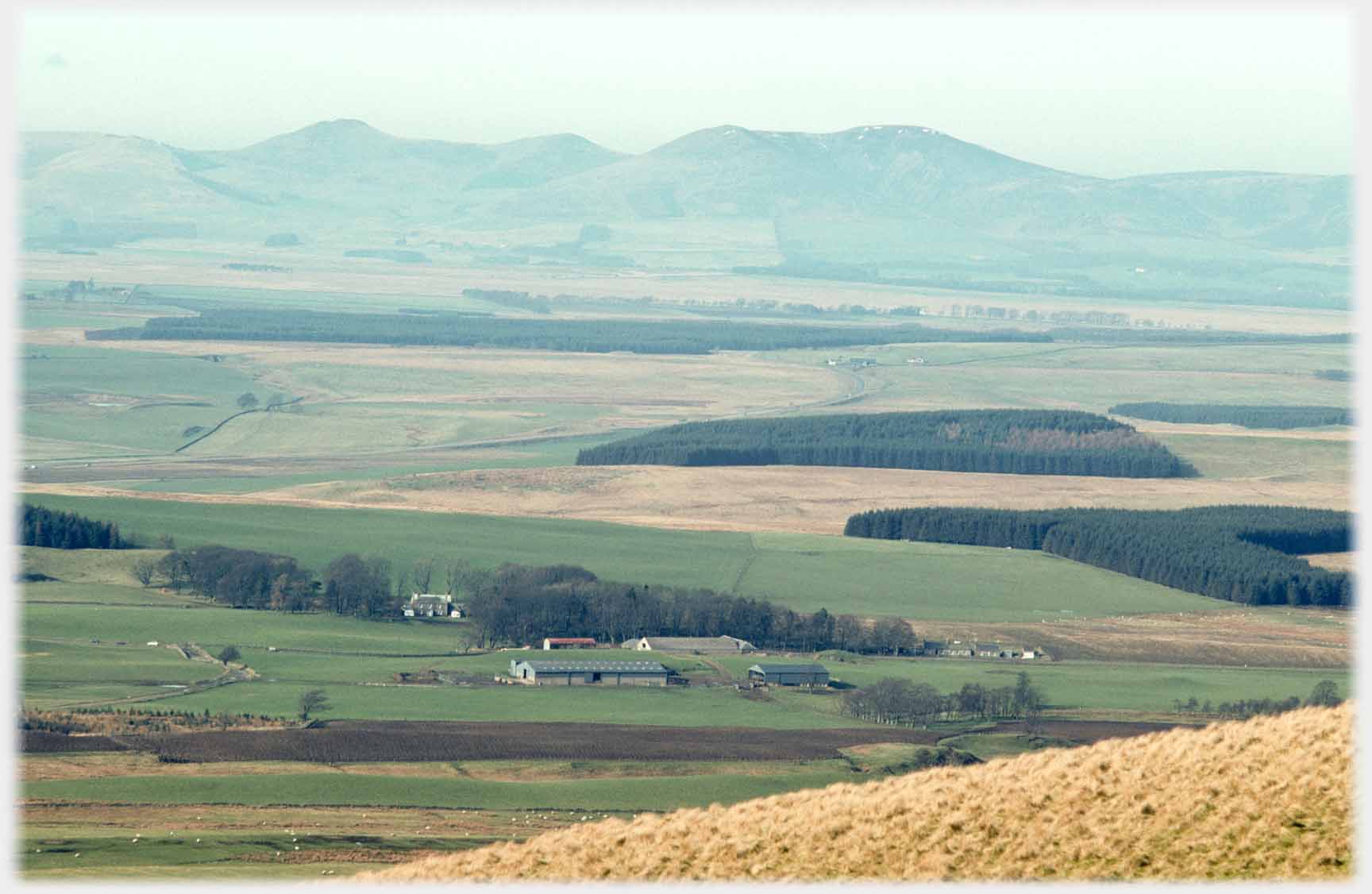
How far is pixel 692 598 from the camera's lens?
180 feet

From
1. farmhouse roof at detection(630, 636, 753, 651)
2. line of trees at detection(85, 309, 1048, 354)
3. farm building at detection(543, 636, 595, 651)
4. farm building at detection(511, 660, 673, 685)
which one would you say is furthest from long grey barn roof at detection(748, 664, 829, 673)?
line of trees at detection(85, 309, 1048, 354)

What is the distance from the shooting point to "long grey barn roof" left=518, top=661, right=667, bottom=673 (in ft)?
151

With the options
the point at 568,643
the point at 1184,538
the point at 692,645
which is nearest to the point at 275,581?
the point at 568,643

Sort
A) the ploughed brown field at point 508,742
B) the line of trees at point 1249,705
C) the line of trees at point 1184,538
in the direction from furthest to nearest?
the line of trees at point 1184,538 < the line of trees at point 1249,705 < the ploughed brown field at point 508,742

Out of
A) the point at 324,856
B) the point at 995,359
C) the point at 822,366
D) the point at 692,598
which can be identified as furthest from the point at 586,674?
the point at 995,359

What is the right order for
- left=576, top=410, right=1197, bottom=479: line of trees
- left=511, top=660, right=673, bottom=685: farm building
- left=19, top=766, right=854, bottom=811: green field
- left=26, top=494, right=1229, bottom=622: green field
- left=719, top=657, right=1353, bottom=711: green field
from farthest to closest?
left=576, top=410, right=1197, bottom=479: line of trees
left=26, top=494, right=1229, bottom=622: green field
left=511, top=660, right=673, bottom=685: farm building
left=719, top=657, right=1353, bottom=711: green field
left=19, top=766, right=854, bottom=811: green field

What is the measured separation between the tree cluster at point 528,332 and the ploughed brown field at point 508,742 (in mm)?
107383

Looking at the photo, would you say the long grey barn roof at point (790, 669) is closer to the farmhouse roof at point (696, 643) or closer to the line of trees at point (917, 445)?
the farmhouse roof at point (696, 643)

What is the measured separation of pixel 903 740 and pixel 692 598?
1686 cm

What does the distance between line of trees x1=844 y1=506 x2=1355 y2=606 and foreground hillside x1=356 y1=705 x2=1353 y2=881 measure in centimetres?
4253

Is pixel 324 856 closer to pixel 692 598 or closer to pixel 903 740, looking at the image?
pixel 903 740

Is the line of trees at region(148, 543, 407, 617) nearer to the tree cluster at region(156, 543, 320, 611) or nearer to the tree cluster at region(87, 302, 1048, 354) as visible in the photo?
the tree cluster at region(156, 543, 320, 611)

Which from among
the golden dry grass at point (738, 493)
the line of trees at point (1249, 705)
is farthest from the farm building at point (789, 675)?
the golden dry grass at point (738, 493)

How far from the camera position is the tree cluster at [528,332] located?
498ft
